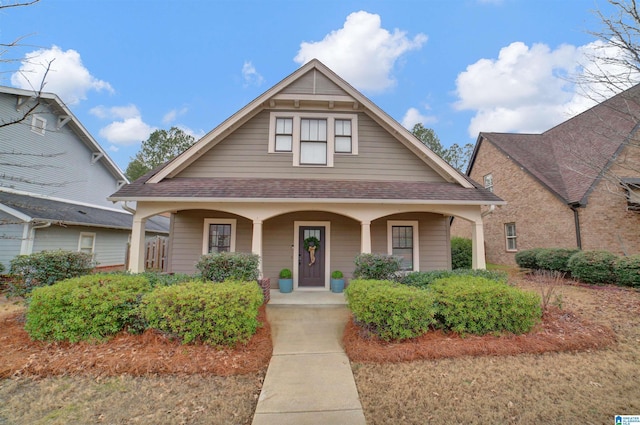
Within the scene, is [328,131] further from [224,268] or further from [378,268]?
[224,268]

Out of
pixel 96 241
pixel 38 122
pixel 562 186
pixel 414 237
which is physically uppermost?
pixel 38 122

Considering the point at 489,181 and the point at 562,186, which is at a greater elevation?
the point at 489,181

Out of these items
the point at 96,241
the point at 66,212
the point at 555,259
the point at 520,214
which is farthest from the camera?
the point at 520,214

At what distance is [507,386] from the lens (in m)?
3.52

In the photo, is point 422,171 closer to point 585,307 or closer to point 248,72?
point 585,307

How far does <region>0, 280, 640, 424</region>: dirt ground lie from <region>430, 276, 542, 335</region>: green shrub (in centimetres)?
22

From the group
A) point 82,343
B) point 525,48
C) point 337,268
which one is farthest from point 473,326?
point 525,48

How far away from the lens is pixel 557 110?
22.4ft

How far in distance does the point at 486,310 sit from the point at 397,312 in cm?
162

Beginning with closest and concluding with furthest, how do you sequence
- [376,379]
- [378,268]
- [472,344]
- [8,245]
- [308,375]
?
[376,379] < [308,375] < [472,344] < [378,268] < [8,245]

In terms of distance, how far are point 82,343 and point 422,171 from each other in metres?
9.13

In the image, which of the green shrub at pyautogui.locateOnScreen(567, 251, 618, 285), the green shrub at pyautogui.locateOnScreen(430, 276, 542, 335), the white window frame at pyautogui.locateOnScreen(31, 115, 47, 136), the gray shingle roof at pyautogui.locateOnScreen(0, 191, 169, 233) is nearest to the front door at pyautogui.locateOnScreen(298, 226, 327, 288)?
the green shrub at pyautogui.locateOnScreen(430, 276, 542, 335)

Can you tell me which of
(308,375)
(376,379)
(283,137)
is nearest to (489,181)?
(283,137)

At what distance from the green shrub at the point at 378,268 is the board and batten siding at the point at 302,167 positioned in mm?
3099
